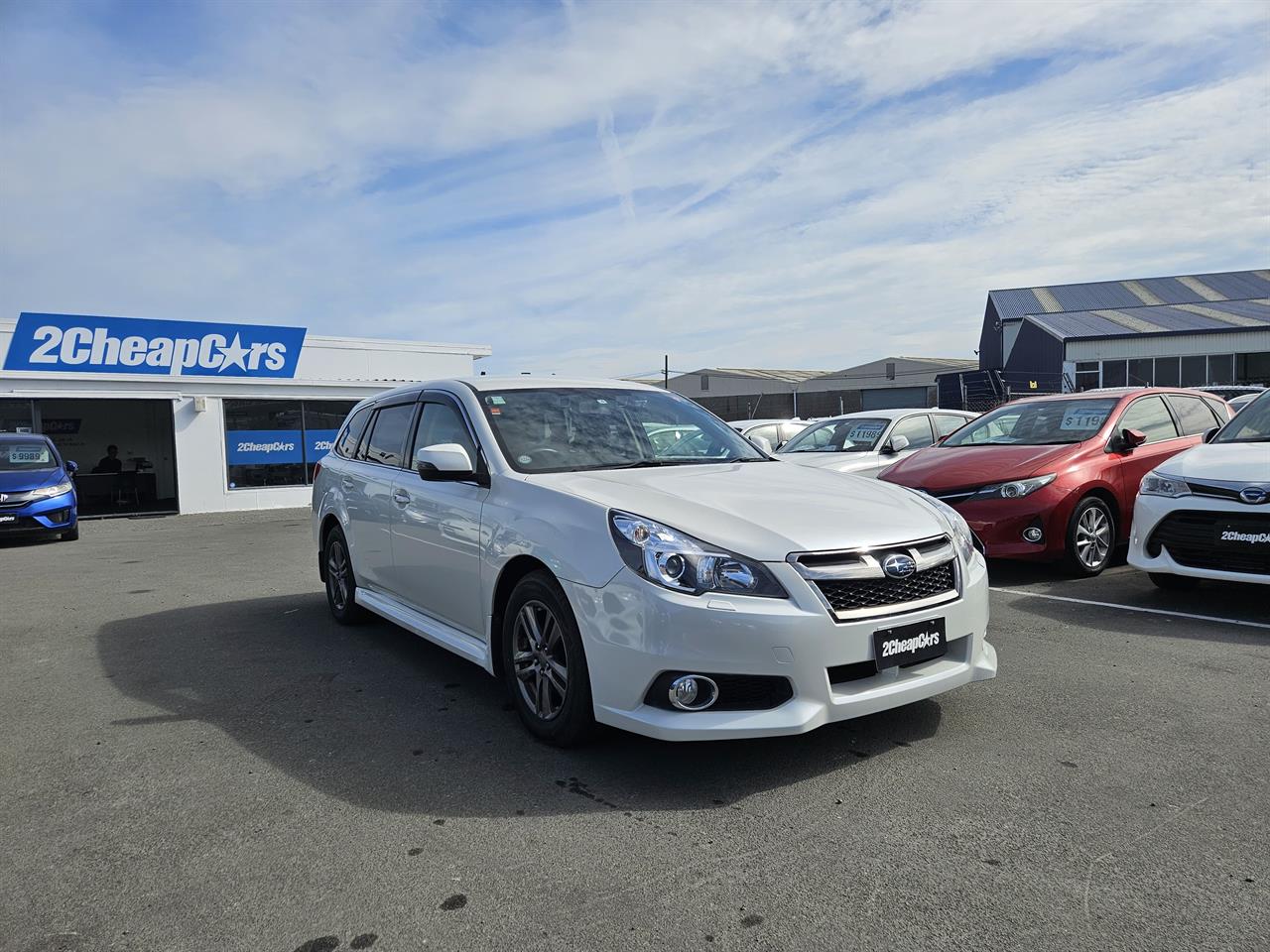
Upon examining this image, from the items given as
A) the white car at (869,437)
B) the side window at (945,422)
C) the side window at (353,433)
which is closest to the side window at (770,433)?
the white car at (869,437)

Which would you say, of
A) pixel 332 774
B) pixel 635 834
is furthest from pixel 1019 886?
pixel 332 774

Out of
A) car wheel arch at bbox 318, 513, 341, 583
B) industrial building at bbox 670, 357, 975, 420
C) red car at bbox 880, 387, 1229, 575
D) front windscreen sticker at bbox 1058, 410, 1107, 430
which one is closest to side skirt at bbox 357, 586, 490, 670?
car wheel arch at bbox 318, 513, 341, 583

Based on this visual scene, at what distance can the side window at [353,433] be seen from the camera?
632 cm

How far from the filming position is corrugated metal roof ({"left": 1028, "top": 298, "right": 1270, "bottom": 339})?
34188mm

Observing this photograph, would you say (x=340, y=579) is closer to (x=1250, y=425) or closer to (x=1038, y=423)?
(x=1038, y=423)

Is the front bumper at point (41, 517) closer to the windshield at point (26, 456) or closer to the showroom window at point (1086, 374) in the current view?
the windshield at point (26, 456)

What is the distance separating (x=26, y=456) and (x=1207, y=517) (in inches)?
586

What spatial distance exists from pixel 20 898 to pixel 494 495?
2.23 meters

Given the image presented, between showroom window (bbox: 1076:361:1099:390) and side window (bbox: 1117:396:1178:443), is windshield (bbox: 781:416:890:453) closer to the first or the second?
side window (bbox: 1117:396:1178:443)

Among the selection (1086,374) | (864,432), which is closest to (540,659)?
(864,432)

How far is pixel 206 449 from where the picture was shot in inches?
776

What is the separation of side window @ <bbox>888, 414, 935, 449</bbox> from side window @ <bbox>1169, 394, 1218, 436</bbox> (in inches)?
125

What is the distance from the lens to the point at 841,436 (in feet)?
38.3

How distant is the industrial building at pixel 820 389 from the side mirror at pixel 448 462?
4245 cm
